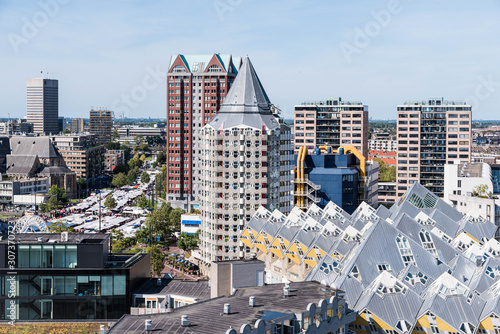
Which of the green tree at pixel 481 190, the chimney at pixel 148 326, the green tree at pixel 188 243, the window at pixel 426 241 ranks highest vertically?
the green tree at pixel 481 190

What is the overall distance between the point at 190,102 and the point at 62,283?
121155 millimetres

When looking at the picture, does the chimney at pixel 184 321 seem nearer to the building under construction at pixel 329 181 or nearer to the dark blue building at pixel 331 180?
the building under construction at pixel 329 181

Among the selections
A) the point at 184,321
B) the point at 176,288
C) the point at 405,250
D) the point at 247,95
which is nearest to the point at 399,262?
the point at 405,250

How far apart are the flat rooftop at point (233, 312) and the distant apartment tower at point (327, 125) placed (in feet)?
451

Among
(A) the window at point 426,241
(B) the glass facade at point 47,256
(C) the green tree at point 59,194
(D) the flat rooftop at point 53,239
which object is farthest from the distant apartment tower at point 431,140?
(B) the glass facade at point 47,256

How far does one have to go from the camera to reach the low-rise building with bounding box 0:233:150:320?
177 feet

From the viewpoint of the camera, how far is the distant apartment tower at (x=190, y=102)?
171625 millimetres

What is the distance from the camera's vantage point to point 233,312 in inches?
1569

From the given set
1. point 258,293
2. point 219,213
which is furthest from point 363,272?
point 219,213

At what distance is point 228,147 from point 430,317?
54645mm

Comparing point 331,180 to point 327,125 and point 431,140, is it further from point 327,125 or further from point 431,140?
point 327,125

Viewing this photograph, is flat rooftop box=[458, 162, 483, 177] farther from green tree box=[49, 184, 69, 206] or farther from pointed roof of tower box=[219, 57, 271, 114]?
green tree box=[49, 184, 69, 206]

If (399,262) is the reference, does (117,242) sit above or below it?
below

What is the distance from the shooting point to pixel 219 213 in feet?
330
